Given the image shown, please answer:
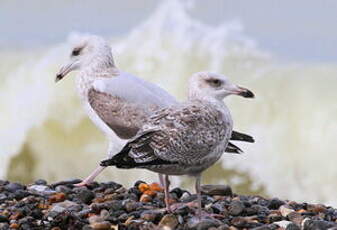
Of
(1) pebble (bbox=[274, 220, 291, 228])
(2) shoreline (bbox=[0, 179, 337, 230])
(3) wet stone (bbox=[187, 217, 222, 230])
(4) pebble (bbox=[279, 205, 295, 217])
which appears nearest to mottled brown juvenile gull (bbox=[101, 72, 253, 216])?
(3) wet stone (bbox=[187, 217, 222, 230])

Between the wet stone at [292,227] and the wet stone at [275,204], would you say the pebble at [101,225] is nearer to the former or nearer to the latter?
the wet stone at [292,227]

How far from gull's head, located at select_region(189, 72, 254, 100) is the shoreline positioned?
874mm

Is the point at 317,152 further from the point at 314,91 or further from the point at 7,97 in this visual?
the point at 7,97

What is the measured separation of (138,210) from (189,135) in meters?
0.82

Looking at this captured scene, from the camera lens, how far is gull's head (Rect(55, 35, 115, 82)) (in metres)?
9.32

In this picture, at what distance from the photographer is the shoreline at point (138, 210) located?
7.66 m

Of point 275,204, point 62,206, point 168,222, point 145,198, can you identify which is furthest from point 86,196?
point 275,204

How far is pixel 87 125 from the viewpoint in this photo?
58.3 feet

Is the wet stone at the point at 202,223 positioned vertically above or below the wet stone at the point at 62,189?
below

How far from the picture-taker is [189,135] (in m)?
7.56

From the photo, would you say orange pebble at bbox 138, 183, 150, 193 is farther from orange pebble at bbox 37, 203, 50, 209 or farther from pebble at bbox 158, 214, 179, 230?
pebble at bbox 158, 214, 179, 230

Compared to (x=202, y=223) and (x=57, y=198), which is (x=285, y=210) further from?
(x=57, y=198)

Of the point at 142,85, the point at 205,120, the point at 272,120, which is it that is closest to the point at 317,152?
the point at 272,120

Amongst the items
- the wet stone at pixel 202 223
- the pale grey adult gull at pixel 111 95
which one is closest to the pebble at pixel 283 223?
the wet stone at pixel 202 223
